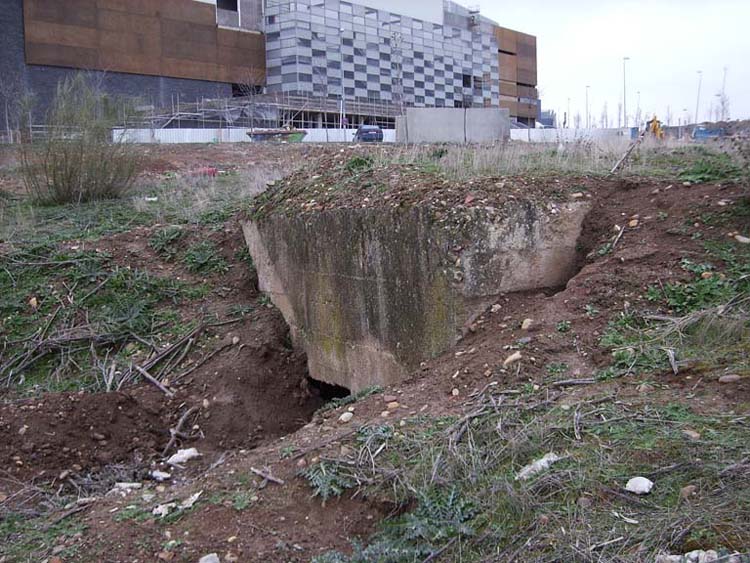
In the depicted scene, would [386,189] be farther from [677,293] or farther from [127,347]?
[127,347]

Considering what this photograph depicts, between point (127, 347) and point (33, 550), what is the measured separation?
163 inches

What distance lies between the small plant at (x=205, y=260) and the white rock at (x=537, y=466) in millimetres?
6118

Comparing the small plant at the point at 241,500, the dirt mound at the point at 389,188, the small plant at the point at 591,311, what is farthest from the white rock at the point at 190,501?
the dirt mound at the point at 389,188

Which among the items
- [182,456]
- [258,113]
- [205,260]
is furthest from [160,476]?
[258,113]

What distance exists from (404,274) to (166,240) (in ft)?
15.2

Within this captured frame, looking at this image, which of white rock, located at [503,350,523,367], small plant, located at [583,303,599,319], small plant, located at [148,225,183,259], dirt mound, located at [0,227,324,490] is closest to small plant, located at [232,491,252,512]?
white rock, located at [503,350,523,367]

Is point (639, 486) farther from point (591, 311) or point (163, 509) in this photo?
point (163, 509)

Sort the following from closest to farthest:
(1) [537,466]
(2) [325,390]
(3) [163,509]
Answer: (1) [537,466] → (3) [163,509] → (2) [325,390]

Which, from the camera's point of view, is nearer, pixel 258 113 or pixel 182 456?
pixel 182 456

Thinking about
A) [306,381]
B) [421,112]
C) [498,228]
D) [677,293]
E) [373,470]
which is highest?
[421,112]

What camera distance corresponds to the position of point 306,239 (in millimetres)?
7438

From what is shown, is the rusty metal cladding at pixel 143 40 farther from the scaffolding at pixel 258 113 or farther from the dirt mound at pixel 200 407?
the dirt mound at pixel 200 407

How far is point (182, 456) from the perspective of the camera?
6.05 meters

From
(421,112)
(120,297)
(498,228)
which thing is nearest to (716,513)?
(498,228)
